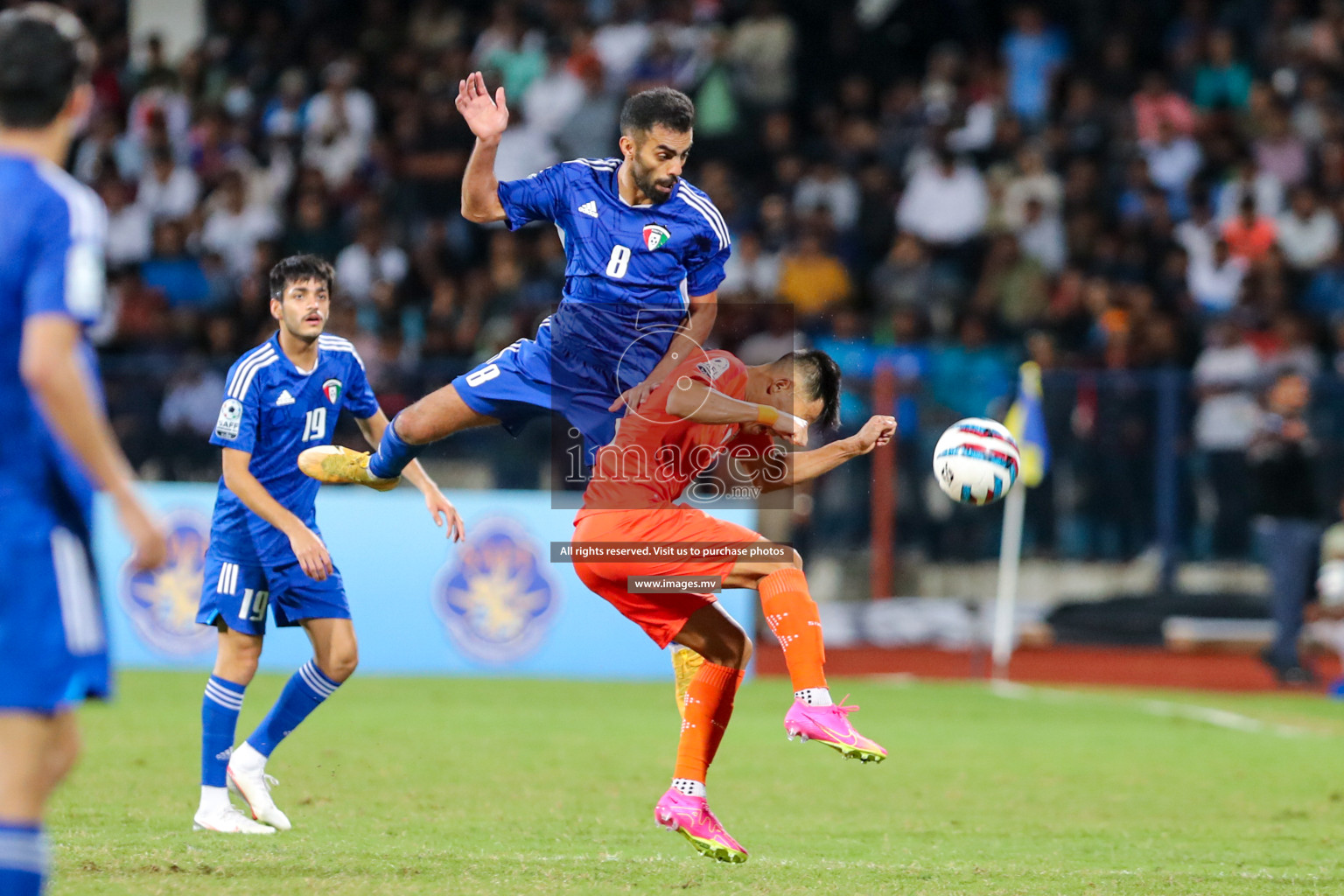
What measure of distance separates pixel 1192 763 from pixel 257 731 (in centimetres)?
610

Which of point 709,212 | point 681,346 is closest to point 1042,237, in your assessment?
point 709,212

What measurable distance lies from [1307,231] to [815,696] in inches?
491

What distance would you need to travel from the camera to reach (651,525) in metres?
6.64

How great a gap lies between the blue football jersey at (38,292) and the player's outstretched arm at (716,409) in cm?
303

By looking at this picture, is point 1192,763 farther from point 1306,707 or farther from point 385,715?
point 385,715

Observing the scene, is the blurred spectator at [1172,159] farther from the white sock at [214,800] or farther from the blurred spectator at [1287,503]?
the white sock at [214,800]

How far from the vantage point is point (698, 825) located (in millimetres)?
6598

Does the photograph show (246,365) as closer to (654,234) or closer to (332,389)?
(332,389)

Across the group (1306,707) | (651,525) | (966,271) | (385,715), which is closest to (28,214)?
(651,525)

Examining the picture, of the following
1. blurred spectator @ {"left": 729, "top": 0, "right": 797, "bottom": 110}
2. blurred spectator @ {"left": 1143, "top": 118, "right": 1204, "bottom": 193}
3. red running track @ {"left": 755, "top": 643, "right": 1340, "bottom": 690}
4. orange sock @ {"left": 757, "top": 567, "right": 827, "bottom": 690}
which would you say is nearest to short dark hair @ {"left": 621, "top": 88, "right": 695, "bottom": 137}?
orange sock @ {"left": 757, "top": 567, "right": 827, "bottom": 690}

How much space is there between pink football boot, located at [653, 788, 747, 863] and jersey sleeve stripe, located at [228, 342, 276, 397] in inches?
109

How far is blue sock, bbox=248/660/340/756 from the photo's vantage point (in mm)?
7844

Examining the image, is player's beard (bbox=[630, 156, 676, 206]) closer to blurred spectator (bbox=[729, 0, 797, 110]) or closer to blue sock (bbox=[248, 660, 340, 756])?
blue sock (bbox=[248, 660, 340, 756])

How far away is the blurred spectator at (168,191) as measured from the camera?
1953cm
